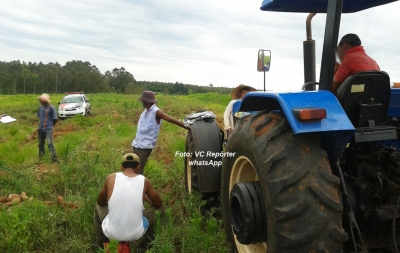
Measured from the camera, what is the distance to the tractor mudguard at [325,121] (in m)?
2.13

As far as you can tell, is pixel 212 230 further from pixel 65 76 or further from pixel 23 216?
pixel 65 76

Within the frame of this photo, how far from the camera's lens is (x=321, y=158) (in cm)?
216

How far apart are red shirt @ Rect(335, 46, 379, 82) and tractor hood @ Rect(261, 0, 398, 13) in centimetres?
87

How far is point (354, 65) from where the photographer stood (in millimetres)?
2660

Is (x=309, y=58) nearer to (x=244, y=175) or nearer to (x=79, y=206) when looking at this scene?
(x=244, y=175)

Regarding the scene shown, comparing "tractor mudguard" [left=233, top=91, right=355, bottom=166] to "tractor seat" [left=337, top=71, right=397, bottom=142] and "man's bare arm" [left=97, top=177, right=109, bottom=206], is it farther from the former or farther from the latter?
"man's bare arm" [left=97, top=177, right=109, bottom=206]

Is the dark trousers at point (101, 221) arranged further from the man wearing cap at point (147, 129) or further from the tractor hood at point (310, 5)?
the tractor hood at point (310, 5)

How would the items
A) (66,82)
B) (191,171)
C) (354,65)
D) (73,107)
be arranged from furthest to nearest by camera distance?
(66,82), (73,107), (191,171), (354,65)

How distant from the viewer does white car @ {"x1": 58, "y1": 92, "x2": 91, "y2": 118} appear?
18859 mm

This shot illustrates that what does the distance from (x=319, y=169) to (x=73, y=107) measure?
18338 millimetres

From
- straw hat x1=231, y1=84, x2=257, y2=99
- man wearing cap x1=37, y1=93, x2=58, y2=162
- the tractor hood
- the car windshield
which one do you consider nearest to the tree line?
the car windshield

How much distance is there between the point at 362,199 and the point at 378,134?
44 cm

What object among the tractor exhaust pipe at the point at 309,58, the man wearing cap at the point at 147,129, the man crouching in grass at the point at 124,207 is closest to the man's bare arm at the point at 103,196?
the man crouching in grass at the point at 124,207

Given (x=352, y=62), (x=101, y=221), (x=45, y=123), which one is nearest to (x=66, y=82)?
(x=45, y=123)
